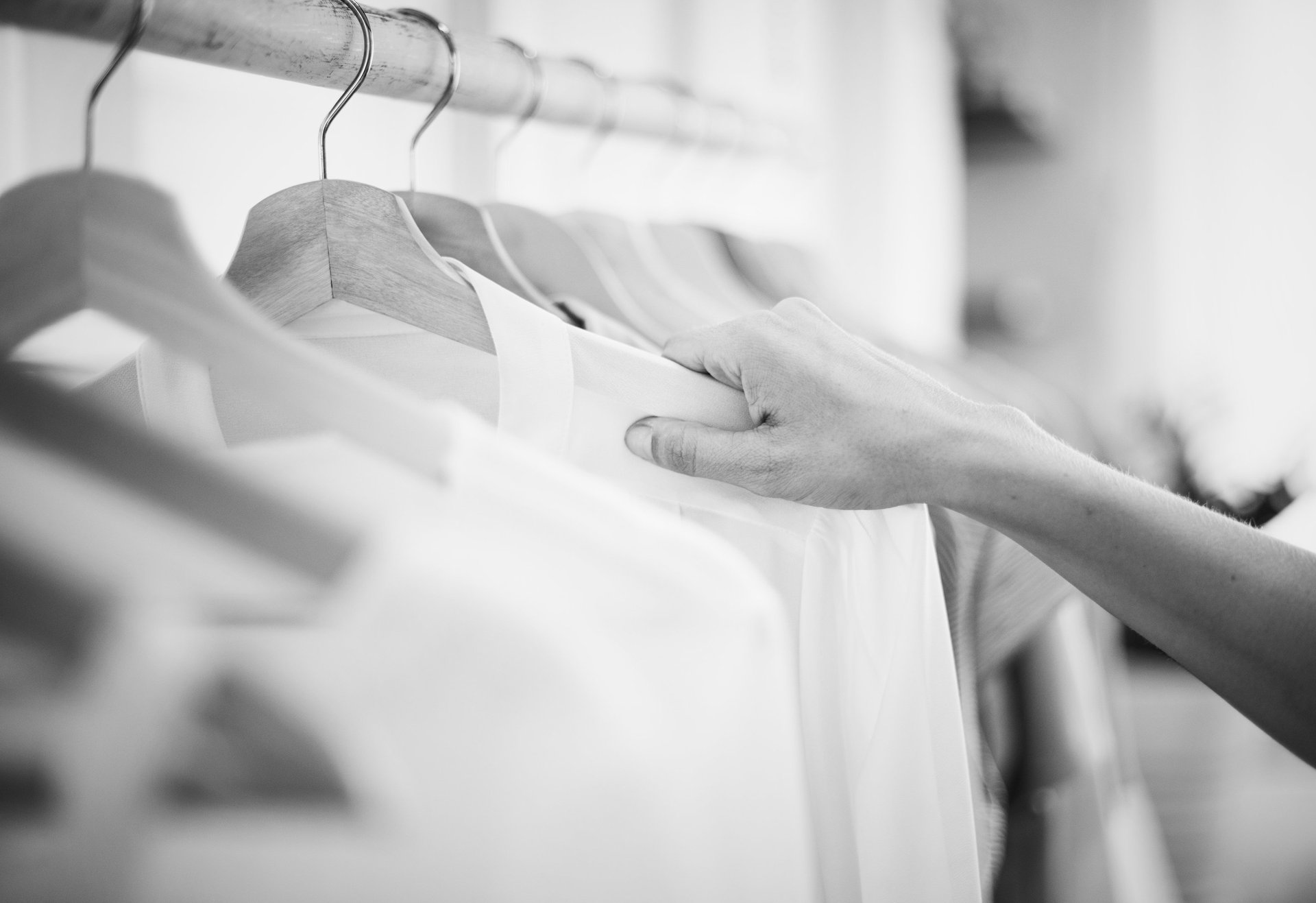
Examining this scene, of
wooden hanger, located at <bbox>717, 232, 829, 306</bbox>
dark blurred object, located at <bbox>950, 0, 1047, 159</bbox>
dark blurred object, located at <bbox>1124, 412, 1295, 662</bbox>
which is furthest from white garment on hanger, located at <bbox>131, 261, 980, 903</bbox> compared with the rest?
dark blurred object, located at <bbox>950, 0, 1047, 159</bbox>

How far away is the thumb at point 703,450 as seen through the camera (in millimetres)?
460

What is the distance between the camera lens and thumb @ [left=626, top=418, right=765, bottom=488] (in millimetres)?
460

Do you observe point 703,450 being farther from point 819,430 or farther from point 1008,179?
point 1008,179

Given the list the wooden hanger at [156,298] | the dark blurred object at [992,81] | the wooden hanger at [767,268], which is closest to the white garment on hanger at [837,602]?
the wooden hanger at [156,298]

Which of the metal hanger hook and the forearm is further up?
the metal hanger hook

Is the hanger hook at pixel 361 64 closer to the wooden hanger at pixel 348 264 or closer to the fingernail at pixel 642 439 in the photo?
the wooden hanger at pixel 348 264

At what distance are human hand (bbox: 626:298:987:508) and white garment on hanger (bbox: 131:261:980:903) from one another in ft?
0.05

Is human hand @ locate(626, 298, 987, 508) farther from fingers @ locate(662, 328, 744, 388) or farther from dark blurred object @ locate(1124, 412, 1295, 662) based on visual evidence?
dark blurred object @ locate(1124, 412, 1295, 662)

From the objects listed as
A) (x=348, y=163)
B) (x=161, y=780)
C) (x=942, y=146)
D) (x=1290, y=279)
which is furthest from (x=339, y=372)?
(x=1290, y=279)

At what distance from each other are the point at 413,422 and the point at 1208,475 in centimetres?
208

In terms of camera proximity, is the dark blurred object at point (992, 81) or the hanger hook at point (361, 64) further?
the dark blurred object at point (992, 81)

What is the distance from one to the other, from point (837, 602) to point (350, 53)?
1.15 ft

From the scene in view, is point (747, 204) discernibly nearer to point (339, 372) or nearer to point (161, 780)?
point (339, 372)

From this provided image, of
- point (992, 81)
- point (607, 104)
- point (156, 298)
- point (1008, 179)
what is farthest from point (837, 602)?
point (1008, 179)
